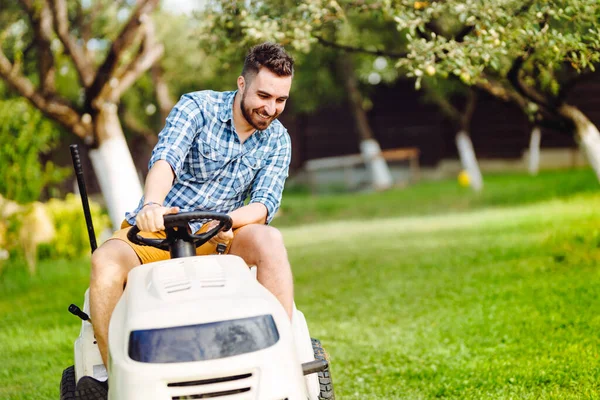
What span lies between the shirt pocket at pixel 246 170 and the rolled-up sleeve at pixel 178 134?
0.26 metres

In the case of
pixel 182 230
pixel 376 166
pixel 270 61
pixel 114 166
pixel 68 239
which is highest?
pixel 270 61

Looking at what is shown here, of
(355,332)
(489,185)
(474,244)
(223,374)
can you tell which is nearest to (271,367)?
(223,374)

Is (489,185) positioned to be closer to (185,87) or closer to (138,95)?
(185,87)

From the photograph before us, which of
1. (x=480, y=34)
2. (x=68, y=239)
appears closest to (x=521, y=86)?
(x=480, y=34)

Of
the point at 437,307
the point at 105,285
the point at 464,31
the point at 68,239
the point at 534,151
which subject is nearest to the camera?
the point at 105,285

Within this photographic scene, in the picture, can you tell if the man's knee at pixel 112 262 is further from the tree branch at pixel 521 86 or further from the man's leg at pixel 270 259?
the tree branch at pixel 521 86

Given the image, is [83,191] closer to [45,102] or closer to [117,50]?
[117,50]

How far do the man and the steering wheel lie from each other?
81 mm

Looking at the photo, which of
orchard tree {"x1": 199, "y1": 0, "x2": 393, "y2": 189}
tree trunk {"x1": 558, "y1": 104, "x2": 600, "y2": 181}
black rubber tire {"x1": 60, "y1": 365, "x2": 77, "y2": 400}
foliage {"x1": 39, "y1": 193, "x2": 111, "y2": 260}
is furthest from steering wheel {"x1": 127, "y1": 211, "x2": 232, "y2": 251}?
foliage {"x1": 39, "y1": 193, "x2": 111, "y2": 260}

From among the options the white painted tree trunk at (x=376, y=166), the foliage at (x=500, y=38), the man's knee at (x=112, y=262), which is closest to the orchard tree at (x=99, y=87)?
the foliage at (x=500, y=38)

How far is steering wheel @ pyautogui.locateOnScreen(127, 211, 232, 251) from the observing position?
305cm

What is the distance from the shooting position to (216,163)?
378 centimetres

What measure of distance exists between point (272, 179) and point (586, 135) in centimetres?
441

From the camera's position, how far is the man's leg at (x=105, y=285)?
121 inches
